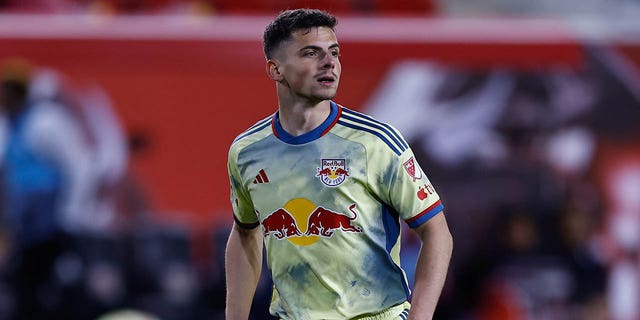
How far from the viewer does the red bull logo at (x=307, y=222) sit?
4.21 metres

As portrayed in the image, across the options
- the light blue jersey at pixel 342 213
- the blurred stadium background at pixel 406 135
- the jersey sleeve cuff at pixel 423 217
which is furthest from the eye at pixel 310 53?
the blurred stadium background at pixel 406 135

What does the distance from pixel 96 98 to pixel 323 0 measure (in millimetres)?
2226


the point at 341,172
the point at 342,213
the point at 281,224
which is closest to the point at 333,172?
the point at 341,172

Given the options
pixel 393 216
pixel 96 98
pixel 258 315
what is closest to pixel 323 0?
pixel 96 98

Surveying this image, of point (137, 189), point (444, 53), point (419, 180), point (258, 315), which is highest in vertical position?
point (444, 53)

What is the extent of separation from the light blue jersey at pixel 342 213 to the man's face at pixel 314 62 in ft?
0.49

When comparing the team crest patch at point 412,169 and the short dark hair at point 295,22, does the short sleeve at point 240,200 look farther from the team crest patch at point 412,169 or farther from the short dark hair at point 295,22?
the team crest patch at point 412,169

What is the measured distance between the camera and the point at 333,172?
13.9 feet

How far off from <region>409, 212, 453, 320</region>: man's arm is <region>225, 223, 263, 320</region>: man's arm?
2.74 ft

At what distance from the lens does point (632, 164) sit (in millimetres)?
9469

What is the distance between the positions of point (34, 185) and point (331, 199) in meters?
5.10

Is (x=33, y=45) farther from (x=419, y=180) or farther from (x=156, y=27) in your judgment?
(x=419, y=180)

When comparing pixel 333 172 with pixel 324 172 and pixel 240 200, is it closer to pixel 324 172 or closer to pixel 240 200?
pixel 324 172

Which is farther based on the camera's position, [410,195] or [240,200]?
[240,200]
